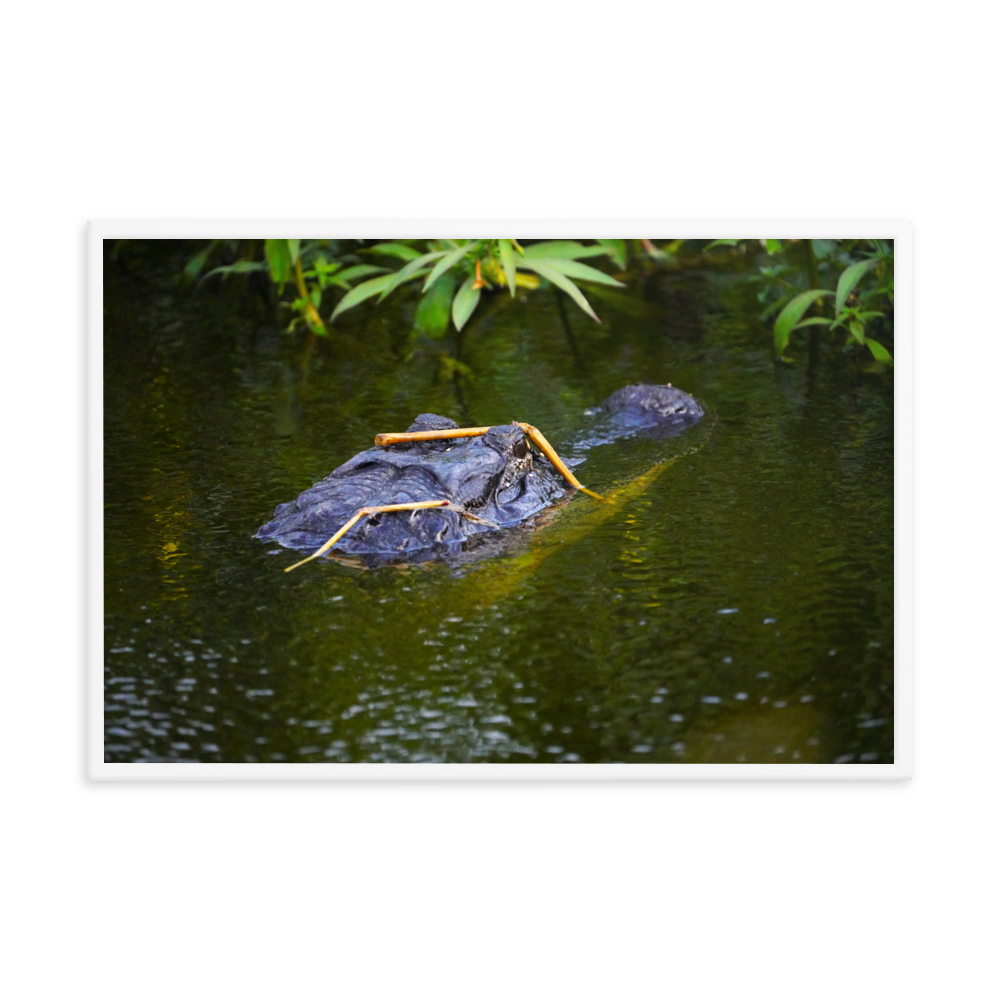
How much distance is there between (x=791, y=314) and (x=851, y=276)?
0.45m

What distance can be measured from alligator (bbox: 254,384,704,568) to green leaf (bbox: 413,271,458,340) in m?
1.34

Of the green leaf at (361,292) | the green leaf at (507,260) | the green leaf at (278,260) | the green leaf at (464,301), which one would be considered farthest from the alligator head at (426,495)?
the green leaf at (278,260)

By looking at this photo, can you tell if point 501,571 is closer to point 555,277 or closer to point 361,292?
point 555,277

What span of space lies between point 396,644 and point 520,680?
48 cm

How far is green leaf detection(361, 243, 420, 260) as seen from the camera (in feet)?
22.0

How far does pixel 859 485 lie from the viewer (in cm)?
536

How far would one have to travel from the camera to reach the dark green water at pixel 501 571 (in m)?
4.09

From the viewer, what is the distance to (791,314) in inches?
252

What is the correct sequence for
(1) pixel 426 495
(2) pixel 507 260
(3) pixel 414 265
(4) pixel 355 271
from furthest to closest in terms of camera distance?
(4) pixel 355 271 → (3) pixel 414 265 → (2) pixel 507 260 → (1) pixel 426 495

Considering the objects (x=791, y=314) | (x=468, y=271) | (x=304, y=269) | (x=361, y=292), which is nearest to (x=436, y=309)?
(x=468, y=271)

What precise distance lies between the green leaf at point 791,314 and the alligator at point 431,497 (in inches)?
59.0

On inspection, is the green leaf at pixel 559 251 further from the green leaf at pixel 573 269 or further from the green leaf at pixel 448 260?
the green leaf at pixel 448 260
